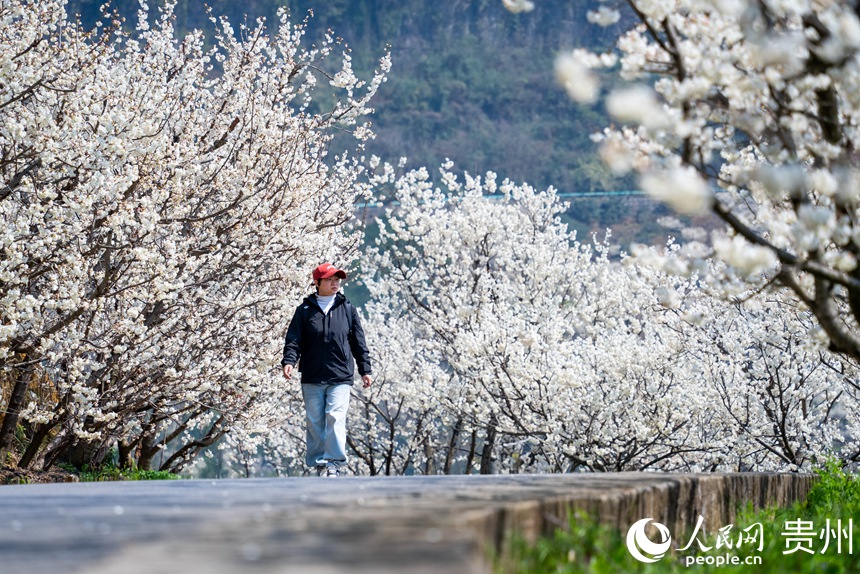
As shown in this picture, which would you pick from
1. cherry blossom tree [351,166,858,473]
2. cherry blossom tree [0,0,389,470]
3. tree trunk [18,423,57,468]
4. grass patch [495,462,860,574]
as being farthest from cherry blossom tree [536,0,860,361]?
tree trunk [18,423,57,468]

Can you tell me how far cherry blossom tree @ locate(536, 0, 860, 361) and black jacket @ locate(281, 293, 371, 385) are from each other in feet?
13.7

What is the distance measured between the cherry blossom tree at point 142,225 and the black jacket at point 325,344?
124cm

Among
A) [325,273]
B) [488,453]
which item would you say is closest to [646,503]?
[325,273]

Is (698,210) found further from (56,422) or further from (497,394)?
(497,394)

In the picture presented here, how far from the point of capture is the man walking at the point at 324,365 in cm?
782

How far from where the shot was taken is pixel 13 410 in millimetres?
9102

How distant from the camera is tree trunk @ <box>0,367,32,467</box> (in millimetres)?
9023

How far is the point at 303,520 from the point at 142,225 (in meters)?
Answer: 5.78

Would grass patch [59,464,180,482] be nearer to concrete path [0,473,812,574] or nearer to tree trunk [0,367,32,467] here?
tree trunk [0,367,32,467]

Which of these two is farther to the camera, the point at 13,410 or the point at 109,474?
the point at 109,474

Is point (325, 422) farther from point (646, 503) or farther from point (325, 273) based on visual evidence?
point (646, 503)

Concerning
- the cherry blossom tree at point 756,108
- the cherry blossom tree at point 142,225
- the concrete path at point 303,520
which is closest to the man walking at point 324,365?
the cherry blossom tree at point 142,225

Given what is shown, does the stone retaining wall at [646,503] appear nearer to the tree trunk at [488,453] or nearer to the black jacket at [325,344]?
the black jacket at [325,344]

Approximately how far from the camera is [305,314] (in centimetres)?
806
